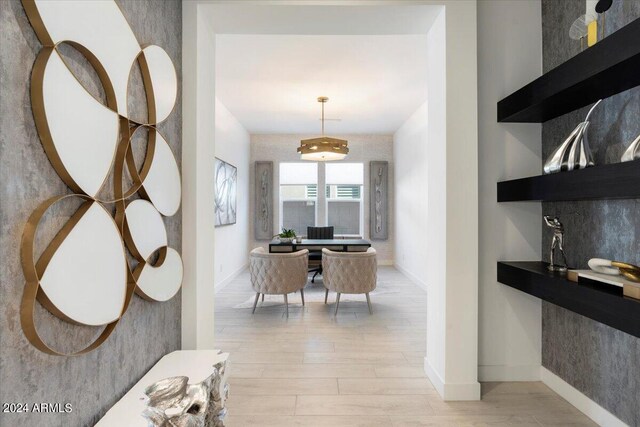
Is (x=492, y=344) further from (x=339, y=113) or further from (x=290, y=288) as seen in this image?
(x=339, y=113)

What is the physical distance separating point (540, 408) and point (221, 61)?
421 centimetres

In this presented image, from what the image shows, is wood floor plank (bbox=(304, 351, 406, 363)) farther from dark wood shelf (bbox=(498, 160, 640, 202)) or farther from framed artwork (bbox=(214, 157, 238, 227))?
framed artwork (bbox=(214, 157, 238, 227))

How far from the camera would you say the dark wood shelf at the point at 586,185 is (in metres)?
1.28

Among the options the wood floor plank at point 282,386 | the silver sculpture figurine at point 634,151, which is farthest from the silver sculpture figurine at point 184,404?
the silver sculpture figurine at point 634,151

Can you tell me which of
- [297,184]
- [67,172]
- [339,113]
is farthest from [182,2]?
[297,184]

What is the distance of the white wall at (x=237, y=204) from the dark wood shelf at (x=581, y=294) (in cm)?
406

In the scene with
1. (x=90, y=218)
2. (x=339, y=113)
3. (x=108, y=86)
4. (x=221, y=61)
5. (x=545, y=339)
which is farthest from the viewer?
(x=339, y=113)

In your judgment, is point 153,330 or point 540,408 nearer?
point 153,330

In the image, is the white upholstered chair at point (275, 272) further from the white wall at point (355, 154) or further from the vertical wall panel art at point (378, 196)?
the vertical wall panel art at point (378, 196)

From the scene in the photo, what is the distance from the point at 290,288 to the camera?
3865mm

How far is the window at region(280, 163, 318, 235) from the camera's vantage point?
7730mm

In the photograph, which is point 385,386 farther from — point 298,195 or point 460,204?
point 298,195

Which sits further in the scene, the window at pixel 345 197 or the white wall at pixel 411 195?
the window at pixel 345 197

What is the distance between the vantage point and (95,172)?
1165 millimetres
